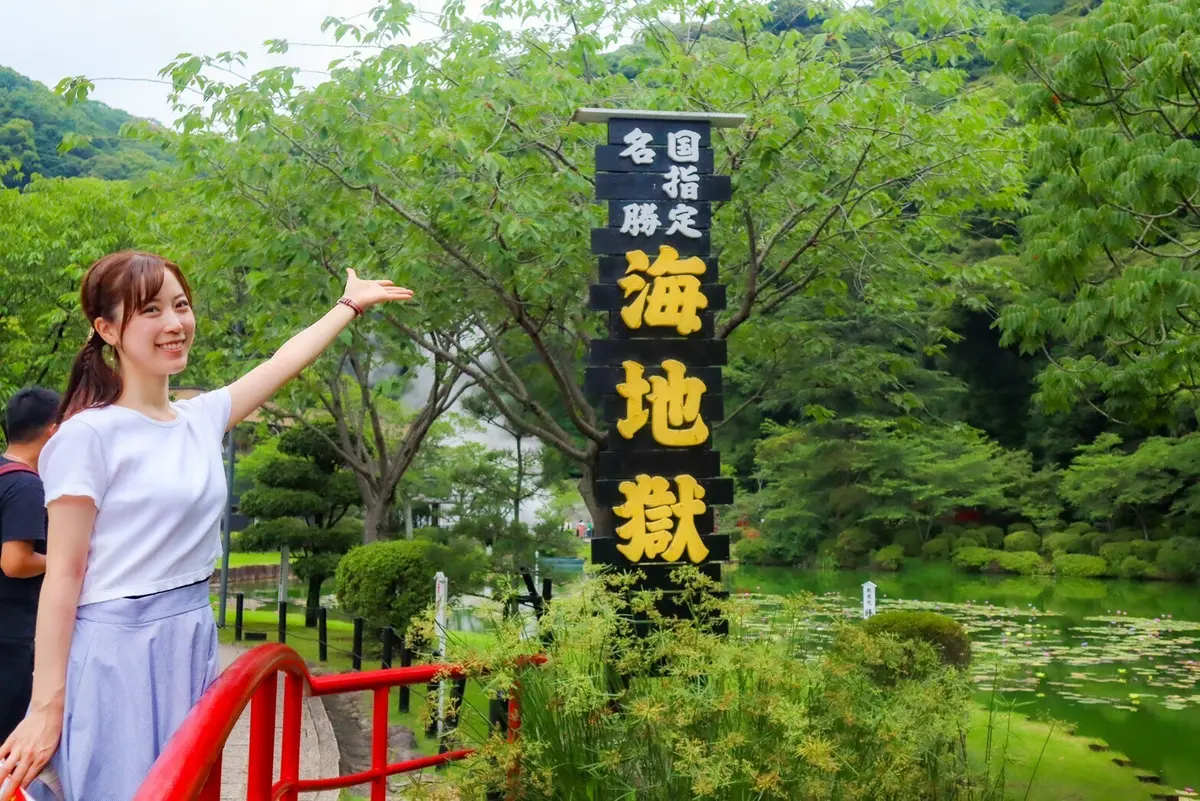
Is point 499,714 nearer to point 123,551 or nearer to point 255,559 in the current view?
point 123,551

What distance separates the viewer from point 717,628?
5.38m

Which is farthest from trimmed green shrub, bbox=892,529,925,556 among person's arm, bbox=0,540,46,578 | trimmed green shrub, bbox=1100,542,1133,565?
person's arm, bbox=0,540,46,578

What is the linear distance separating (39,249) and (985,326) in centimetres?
2078

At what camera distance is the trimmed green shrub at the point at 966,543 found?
928 inches

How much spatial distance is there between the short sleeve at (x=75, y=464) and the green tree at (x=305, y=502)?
11.6 meters

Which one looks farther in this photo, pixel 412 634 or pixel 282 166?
pixel 282 166

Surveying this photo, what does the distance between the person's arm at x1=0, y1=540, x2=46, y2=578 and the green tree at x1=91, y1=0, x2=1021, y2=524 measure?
3878 millimetres

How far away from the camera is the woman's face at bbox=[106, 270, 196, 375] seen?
181 centimetres

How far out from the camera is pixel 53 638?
1.61m

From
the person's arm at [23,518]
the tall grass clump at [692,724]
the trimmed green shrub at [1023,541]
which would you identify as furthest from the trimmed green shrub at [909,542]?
the person's arm at [23,518]

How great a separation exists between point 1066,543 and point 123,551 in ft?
76.1

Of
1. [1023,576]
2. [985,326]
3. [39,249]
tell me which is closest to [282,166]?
[39,249]

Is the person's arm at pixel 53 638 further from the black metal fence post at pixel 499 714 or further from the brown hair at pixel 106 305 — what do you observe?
the black metal fence post at pixel 499 714

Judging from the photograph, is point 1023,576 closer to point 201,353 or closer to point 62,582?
point 201,353
